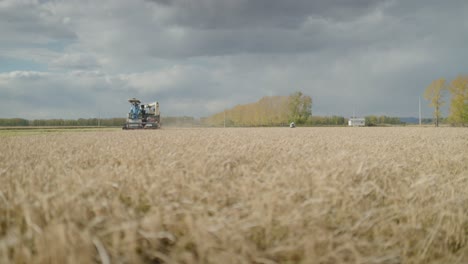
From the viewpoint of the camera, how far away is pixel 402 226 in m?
1.91

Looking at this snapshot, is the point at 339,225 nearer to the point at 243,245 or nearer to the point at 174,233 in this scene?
the point at 243,245

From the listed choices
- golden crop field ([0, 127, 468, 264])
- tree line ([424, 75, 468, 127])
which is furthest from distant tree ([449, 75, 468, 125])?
golden crop field ([0, 127, 468, 264])

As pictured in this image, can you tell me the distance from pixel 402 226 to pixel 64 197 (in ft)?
7.05

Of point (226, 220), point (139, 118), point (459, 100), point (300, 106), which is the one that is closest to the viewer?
point (226, 220)

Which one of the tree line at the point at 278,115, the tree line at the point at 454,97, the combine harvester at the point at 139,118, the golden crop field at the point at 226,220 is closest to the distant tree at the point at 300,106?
the tree line at the point at 278,115

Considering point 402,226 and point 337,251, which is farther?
point 402,226

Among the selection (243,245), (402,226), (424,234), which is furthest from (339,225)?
(243,245)

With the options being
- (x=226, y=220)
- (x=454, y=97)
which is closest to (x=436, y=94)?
(x=454, y=97)

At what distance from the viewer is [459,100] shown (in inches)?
2643

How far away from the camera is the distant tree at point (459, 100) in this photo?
6536 cm

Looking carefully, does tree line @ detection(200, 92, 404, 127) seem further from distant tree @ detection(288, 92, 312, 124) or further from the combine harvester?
the combine harvester

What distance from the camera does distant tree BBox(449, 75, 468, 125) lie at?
214 ft

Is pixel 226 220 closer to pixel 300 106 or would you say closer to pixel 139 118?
pixel 139 118

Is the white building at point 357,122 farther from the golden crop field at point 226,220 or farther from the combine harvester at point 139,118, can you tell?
the golden crop field at point 226,220
